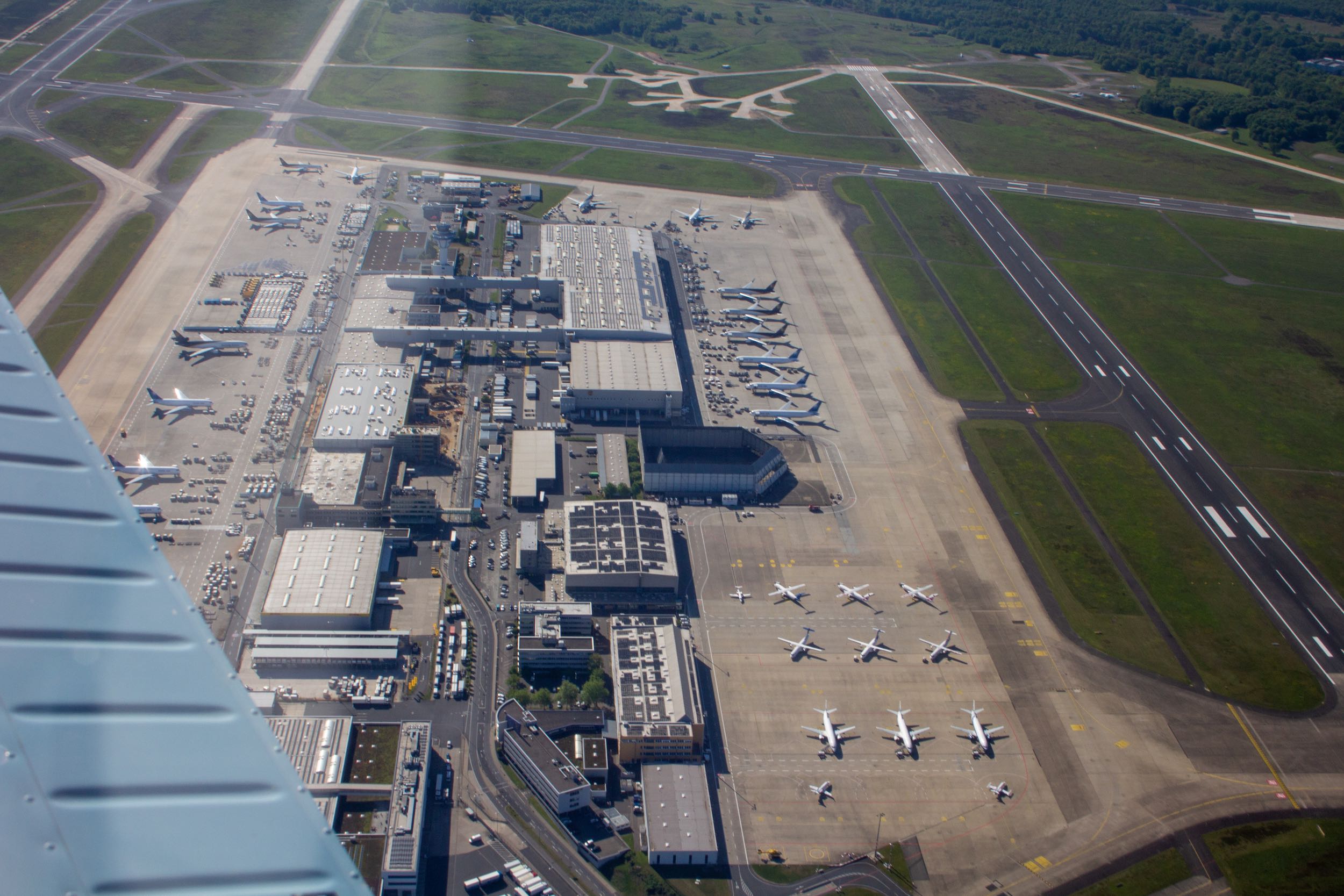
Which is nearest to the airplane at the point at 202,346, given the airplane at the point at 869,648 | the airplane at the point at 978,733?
the airplane at the point at 869,648

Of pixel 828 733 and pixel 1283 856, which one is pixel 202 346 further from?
pixel 1283 856

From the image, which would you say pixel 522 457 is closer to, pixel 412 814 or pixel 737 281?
pixel 412 814

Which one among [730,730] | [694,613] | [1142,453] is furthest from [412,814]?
[1142,453]

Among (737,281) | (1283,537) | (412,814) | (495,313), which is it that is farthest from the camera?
(737,281)

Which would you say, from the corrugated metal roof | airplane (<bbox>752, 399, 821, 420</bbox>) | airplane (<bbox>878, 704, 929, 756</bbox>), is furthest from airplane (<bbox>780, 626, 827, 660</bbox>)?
the corrugated metal roof

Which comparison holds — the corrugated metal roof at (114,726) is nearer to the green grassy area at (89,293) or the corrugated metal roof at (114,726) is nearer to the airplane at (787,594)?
the airplane at (787,594)

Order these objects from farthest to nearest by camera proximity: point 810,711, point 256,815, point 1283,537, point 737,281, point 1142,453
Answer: point 737,281, point 1142,453, point 1283,537, point 810,711, point 256,815
